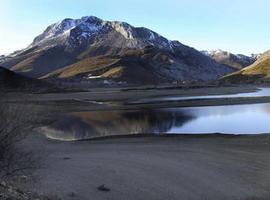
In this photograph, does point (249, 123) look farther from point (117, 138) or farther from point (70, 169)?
point (70, 169)

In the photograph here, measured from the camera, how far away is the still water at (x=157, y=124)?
1608 inches

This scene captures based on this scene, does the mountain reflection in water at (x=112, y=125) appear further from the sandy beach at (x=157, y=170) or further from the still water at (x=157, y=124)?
the sandy beach at (x=157, y=170)

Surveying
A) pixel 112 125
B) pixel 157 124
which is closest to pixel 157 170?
pixel 157 124

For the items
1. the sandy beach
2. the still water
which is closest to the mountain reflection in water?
the still water

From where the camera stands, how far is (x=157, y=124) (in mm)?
47625

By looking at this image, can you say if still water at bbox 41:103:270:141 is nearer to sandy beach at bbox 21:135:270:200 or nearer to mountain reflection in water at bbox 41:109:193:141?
mountain reflection in water at bbox 41:109:193:141

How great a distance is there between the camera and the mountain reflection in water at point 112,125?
134 feet

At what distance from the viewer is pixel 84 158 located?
24.0m

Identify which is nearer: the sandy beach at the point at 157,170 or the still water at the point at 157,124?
the sandy beach at the point at 157,170

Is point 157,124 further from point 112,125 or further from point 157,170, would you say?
point 157,170

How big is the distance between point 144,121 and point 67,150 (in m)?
23.1

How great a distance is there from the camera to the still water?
1608 inches

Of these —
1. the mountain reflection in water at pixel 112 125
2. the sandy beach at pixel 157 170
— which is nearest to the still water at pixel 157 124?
the mountain reflection in water at pixel 112 125

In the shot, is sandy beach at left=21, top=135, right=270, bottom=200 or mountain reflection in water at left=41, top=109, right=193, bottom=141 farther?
mountain reflection in water at left=41, top=109, right=193, bottom=141
